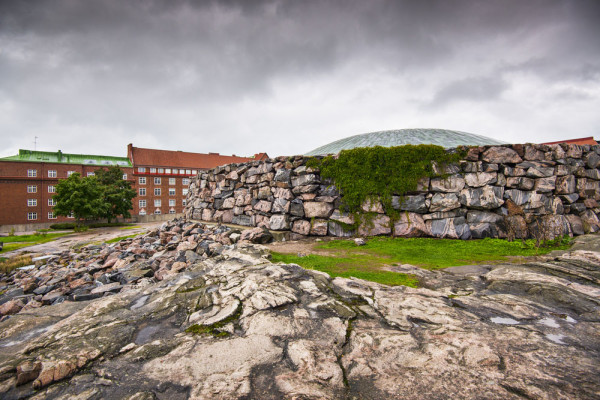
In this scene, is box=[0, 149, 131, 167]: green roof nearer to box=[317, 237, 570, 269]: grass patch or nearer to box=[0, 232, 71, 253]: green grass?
box=[0, 232, 71, 253]: green grass

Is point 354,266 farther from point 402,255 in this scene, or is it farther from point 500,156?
point 500,156

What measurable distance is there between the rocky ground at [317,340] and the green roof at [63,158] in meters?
50.5

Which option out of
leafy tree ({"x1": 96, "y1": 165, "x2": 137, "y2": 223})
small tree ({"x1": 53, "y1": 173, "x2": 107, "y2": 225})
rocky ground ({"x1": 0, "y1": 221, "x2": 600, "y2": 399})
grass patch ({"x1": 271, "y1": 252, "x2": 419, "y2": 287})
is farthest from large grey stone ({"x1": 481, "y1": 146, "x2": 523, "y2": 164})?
leafy tree ({"x1": 96, "y1": 165, "x2": 137, "y2": 223})

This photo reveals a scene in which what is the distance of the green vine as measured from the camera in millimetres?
7418

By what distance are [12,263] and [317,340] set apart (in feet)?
45.0

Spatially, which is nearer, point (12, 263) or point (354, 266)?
point (354, 266)

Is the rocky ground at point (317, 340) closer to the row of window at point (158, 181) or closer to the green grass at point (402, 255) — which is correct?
the green grass at point (402, 255)

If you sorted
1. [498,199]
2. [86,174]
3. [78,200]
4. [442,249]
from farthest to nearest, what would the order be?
[86,174] < [78,200] < [498,199] < [442,249]

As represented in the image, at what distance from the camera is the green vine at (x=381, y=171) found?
Result: 7418 millimetres

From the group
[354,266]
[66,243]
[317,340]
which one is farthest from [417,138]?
[66,243]

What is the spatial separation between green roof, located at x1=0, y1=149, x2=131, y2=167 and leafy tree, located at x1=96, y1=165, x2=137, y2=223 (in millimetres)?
12992

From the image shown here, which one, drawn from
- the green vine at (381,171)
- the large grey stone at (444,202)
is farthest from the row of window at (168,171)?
the large grey stone at (444,202)

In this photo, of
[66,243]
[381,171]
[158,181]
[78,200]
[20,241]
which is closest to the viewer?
[381,171]

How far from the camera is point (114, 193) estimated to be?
30109mm
